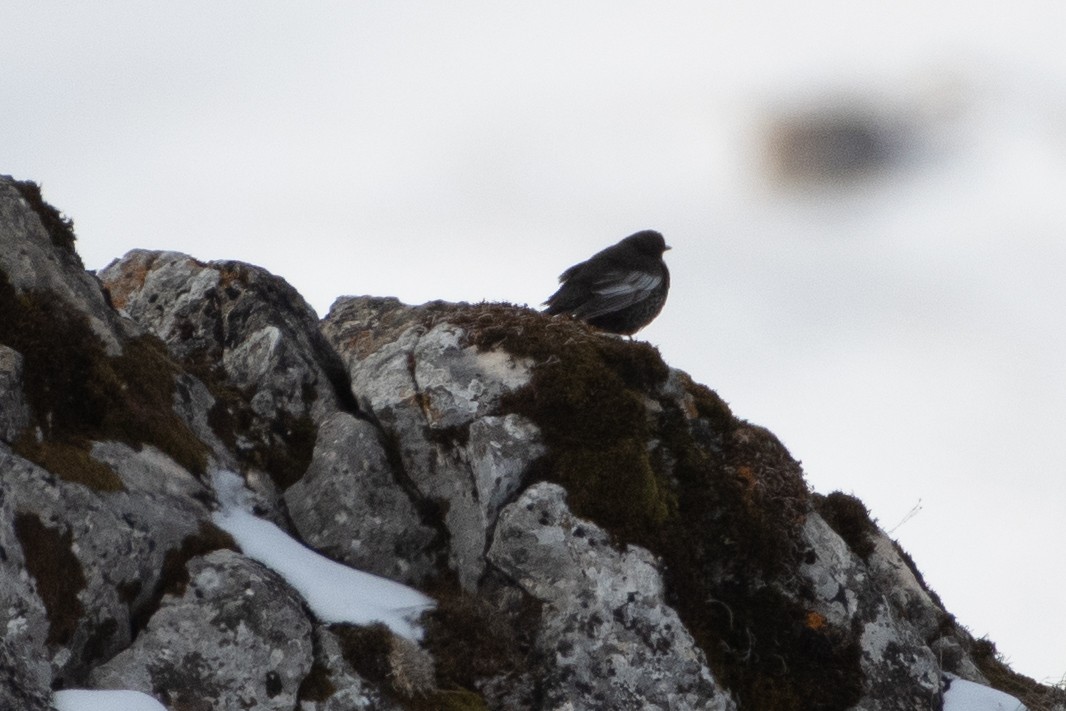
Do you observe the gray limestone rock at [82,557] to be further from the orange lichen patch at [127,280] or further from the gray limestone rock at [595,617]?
the orange lichen patch at [127,280]

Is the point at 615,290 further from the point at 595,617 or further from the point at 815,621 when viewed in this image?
the point at 595,617

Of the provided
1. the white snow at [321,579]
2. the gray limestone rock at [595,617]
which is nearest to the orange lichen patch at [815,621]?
the gray limestone rock at [595,617]

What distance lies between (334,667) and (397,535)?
212 centimetres

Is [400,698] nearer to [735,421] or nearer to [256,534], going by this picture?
[256,534]

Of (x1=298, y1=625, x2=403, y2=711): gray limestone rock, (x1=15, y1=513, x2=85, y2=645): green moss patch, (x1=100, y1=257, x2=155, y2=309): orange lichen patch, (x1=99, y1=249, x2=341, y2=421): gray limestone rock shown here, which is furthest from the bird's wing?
(x1=15, y1=513, x2=85, y2=645): green moss patch

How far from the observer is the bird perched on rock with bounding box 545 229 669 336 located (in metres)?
14.6

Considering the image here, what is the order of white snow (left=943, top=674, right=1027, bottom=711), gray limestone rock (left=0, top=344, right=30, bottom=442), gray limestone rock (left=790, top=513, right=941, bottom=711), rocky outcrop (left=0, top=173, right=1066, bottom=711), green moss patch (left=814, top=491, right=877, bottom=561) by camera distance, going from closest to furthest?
rocky outcrop (left=0, top=173, right=1066, bottom=711) < gray limestone rock (left=0, top=344, right=30, bottom=442) < gray limestone rock (left=790, top=513, right=941, bottom=711) < white snow (left=943, top=674, right=1027, bottom=711) < green moss patch (left=814, top=491, right=877, bottom=561)

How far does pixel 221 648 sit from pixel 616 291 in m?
8.12

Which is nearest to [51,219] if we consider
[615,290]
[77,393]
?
[77,393]

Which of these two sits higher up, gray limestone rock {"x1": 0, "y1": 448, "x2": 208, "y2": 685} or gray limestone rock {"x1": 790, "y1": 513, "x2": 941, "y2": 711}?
gray limestone rock {"x1": 790, "y1": 513, "x2": 941, "y2": 711}

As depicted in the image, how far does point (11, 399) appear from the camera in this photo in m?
8.36

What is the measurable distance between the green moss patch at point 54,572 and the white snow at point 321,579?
60.9 inches

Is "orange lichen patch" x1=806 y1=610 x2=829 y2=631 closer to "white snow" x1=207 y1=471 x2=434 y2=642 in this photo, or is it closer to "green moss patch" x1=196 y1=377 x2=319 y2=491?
"white snow" x1=207 y1=471 x2=434 y2=642

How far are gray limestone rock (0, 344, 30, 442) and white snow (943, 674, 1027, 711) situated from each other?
8.15 m
